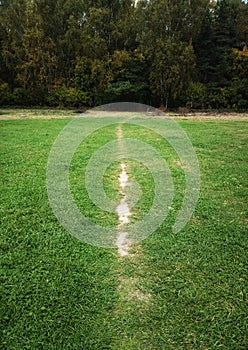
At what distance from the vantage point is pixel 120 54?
24688 mm

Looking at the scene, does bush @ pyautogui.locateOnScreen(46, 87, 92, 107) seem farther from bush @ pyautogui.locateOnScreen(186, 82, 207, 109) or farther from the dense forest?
bush @ pyautogui.locateOnScreen(186, 82, 207, 109)

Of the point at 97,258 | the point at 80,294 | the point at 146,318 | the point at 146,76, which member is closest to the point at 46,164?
the point at 97,258

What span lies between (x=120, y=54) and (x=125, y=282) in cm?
2498

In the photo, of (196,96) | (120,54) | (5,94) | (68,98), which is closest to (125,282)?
(196,96)

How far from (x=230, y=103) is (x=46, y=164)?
70.6ft

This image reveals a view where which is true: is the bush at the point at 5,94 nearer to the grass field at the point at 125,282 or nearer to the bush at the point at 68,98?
the bush at the point at 68,98

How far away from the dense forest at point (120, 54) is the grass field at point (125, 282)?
69.7 feet

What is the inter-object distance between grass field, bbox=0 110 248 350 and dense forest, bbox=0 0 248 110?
2126 centimetres

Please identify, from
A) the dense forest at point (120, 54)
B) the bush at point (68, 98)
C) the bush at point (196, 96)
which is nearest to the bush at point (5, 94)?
the dense forest at point (120, 54)

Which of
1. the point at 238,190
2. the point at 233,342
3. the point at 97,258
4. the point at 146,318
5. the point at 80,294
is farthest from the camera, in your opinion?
the point at 238,190

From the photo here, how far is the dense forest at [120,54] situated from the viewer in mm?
23203

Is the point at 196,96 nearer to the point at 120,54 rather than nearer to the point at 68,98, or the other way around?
the point at 120,54

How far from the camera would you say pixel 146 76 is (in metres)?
25.5

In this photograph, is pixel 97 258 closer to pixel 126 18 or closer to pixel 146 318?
pixel 146 318
